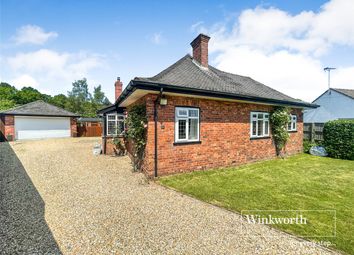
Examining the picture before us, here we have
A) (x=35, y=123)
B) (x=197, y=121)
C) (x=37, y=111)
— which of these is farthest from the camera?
(x=37, y=111)

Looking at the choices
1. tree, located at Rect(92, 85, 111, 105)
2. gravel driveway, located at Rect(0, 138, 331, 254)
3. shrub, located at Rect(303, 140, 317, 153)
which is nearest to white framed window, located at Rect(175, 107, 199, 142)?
gravel driveway, located at Rect(0, 138, 331, 254)

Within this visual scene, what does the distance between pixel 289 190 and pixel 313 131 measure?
920cm

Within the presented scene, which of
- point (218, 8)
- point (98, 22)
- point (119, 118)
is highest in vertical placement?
point (218, 8)

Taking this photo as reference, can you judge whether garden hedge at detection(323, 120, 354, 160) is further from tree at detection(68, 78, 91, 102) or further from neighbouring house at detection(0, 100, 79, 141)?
tree at detection(68, 78, 91, 102)

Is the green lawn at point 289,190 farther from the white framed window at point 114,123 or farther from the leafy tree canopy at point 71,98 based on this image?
the leafy tree canopy at point 71,98

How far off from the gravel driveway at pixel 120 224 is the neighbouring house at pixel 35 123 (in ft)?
59.1

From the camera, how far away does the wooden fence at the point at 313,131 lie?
40.7 ft

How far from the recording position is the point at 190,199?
4.98 meters

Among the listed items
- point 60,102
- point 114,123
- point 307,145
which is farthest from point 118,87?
point 60,102

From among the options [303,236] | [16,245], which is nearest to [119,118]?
[16,245]

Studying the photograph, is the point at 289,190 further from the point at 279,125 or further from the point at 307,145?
the point at 307,145

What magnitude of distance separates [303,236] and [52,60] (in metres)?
18.5

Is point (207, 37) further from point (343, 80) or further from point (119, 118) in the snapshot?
point (343, 80)

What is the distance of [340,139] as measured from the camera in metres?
10.8
